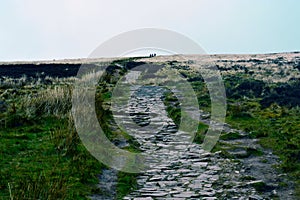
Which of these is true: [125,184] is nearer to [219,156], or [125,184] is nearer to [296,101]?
[219,156]

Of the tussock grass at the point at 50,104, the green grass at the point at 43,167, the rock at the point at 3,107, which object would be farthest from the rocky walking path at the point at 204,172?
the rock at the point at 3,107

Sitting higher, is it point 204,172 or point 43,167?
point 43,167

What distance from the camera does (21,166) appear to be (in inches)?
380

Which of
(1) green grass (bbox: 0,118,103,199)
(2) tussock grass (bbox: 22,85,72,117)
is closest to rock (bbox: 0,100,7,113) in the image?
(2) tussock grass (bbox: 22,85,72,117)

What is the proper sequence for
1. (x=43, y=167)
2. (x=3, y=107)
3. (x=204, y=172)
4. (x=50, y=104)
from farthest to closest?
(x=3, y=107)
(x=50, y=104)
(x=204, y=172)
(x=43, y=167)

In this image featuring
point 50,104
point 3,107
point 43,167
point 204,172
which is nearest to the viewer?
point 43,167

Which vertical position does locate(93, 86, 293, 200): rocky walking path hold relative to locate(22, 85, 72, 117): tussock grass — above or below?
below

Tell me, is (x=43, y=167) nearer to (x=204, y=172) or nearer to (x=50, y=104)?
(x=204, y=172)

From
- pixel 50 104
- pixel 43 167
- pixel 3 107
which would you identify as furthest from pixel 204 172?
pixel 3 107

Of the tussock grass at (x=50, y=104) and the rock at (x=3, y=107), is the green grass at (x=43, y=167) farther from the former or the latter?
the rock at (x=3, y=107)

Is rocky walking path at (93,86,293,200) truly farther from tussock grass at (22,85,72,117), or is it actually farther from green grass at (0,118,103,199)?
tussock grass at (22,85,72,117)

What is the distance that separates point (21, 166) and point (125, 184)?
7.35 feet

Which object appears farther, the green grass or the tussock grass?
the tussock grass

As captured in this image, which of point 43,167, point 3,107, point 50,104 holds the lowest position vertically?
point 43,167
